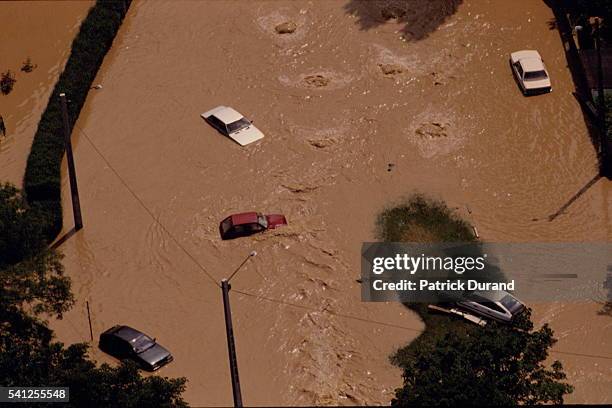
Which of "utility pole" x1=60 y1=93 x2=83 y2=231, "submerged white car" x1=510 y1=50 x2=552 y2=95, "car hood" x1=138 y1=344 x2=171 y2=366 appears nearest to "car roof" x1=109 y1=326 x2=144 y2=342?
"car hood" x1=138 y1=344 x2=171 y2=366

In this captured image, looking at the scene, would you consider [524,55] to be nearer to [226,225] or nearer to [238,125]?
[238,125]

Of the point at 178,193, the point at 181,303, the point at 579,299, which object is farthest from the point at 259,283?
the point at 579,299

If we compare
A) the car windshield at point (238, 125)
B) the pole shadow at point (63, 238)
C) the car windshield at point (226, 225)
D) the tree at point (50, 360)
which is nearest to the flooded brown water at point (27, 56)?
the pole shadow at point (63, 238)

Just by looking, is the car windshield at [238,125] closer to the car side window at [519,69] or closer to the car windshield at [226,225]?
the car windshield at [226,225]

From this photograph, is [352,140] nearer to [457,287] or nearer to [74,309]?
[457,287]

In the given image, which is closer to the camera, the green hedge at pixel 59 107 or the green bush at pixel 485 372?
the green bush at pixel 485 372

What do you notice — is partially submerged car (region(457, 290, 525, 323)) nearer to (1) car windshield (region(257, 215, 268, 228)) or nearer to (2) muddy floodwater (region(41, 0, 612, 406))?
(2) muddy floodwater (region(41, 0, 612, 406))
